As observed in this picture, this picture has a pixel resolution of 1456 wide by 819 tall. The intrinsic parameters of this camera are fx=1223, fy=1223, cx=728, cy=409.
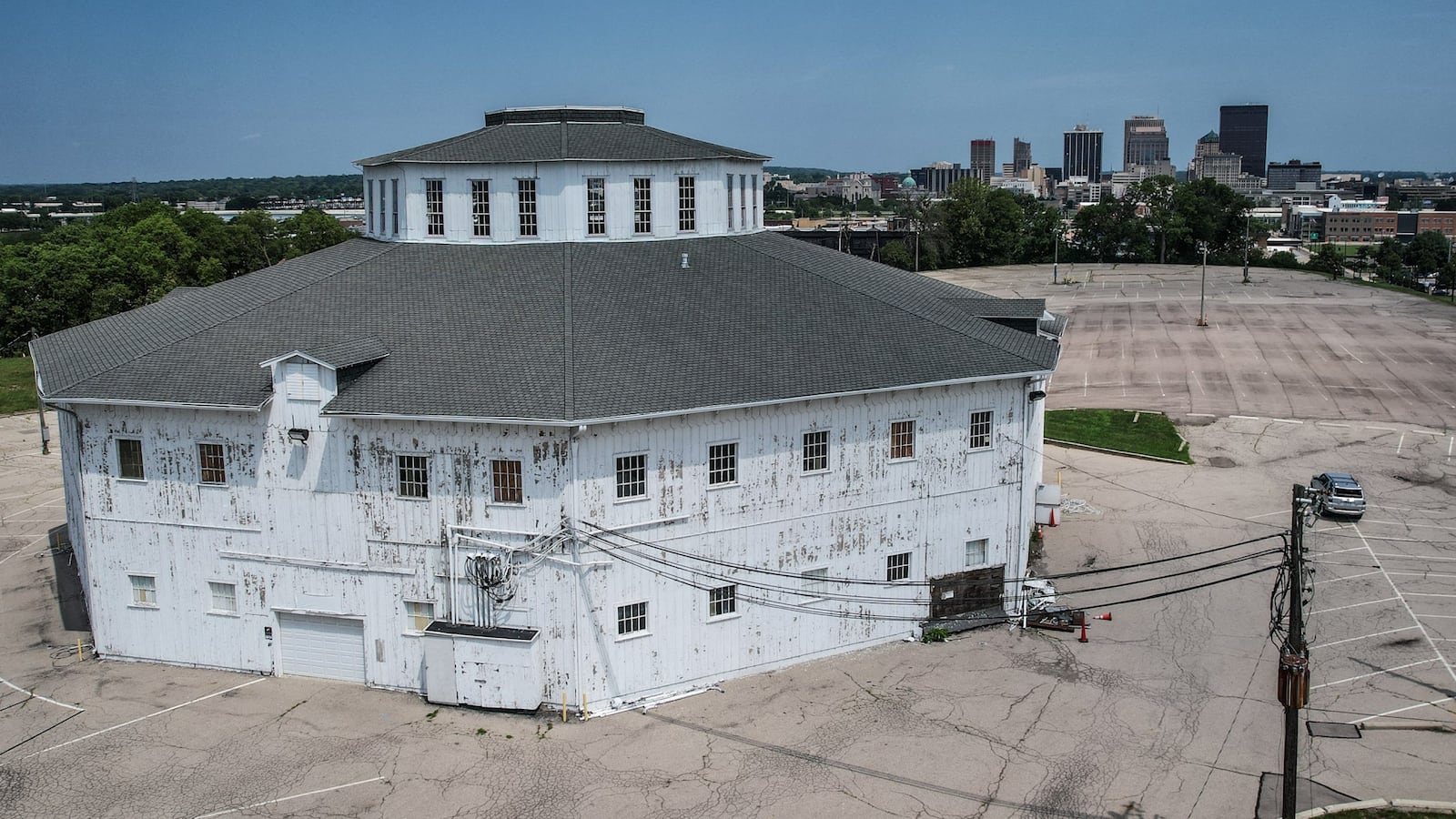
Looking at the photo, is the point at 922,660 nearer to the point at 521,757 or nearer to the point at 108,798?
the point at 521,757

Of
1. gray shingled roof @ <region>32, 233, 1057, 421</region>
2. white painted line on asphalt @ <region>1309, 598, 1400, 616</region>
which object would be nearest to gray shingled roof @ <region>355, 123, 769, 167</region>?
gray shingled roof @ <region>32, 233, 1057, 421</region>

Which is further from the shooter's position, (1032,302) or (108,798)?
(1032,302)

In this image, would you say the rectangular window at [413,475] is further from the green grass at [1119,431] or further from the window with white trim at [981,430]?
the green grass at [1119,431]

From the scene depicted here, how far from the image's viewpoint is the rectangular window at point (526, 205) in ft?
121

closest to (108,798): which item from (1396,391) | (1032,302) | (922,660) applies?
(922,660)

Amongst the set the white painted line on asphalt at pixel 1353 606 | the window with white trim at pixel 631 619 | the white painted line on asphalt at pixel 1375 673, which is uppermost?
the window with white trim at pixel 631 619

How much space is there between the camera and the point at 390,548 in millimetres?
29016

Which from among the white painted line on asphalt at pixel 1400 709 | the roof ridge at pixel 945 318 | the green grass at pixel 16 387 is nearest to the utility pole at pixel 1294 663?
the white painted line on asphalt at pixel 1400 709

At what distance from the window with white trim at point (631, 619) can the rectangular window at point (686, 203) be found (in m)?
14.1

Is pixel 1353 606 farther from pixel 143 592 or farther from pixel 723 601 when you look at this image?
pixel 143 592

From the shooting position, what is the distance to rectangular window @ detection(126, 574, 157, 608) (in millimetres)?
31031

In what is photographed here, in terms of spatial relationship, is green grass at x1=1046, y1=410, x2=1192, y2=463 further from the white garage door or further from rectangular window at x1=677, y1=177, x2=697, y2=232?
the white garage door

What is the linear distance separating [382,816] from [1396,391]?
201 ft

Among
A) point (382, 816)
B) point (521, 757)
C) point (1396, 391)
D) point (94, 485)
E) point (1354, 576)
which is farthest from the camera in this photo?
point (1396, 391)
